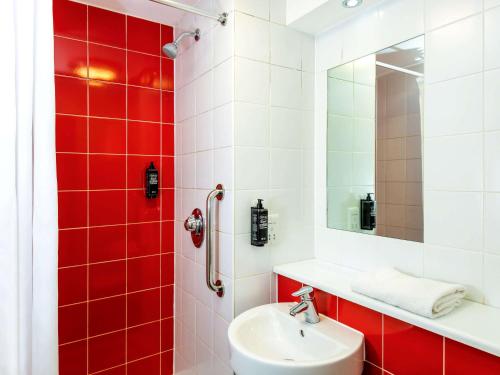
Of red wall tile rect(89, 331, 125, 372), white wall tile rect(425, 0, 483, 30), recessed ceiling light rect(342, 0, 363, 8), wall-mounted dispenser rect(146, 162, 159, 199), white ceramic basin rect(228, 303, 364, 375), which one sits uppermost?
recessed ceiling light rect(342, 0, 363, 8)

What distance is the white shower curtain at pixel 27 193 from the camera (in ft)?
3.06

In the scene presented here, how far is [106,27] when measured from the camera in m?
1.73

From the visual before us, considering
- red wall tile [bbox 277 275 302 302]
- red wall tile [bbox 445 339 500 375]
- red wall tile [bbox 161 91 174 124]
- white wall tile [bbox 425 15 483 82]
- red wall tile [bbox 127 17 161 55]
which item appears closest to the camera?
red wall tile [bbox 445 339 500 375]

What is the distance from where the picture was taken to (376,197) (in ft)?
4.43

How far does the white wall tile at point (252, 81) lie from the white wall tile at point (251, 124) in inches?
1.2

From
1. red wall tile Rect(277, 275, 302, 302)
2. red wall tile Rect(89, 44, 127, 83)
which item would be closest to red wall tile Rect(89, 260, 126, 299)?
red wall tile Rect(277, 275, 302, 302)

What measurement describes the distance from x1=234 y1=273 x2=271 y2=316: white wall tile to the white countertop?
14 centimetres

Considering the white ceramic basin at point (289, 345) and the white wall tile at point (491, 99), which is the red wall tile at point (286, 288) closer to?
the white ceramic basin at point (289, 345)

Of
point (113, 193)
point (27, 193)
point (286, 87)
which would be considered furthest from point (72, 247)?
point (286, 87)

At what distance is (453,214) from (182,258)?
1.40 m

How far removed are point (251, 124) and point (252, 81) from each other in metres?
0.19

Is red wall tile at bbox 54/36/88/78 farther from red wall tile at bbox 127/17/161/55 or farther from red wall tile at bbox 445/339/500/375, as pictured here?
red wall tile at bbox 445/339/500/375

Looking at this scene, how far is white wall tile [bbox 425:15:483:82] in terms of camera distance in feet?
3.33

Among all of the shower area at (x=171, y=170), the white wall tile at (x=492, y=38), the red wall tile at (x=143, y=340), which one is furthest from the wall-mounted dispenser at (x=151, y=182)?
the white wall tile at (x=492, y=38)
